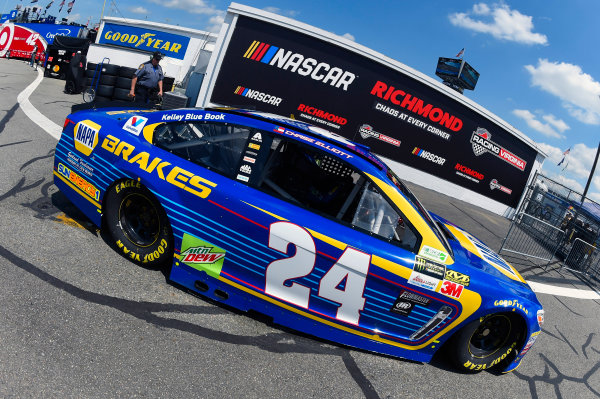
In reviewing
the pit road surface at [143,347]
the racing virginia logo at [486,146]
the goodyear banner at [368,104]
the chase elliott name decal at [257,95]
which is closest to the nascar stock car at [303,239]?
the pit road surface at [143,347]

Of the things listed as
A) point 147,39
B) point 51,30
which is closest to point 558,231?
point 147,39

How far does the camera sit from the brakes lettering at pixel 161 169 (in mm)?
3059

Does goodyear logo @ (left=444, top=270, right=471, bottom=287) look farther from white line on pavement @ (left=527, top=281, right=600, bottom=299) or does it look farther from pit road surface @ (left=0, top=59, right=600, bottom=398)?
white line on pavement @ (left=527, top=281, right=600, bottom=299)

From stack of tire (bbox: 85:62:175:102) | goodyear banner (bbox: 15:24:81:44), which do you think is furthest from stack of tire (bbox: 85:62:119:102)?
goodyear banner (bbox: 15:24:81:44)

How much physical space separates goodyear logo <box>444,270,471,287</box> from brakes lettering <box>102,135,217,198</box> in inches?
72.9

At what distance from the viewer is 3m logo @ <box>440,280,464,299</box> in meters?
2.99

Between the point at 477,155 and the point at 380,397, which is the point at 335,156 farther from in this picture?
the point at 477,155

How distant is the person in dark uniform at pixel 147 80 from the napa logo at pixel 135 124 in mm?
4445

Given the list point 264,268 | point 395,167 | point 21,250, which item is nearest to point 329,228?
point 264,268

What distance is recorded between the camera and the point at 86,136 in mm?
3559

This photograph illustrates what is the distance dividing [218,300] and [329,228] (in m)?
1.04

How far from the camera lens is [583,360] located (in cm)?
433

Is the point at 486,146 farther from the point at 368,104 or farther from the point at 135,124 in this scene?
the point at 135,124

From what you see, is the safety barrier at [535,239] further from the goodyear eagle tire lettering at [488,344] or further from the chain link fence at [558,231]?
the goodyear eagle tire lettering at [488,344]
